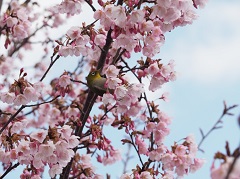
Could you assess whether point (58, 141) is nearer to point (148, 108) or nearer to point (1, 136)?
point (1, 136)

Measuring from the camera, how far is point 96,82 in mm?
3051

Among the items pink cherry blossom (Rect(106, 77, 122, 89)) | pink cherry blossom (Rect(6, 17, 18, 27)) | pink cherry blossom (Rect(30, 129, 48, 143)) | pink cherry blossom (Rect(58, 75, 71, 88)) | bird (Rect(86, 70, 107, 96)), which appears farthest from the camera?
pink cherry blossom (Rect(6, 17, 18, 27))

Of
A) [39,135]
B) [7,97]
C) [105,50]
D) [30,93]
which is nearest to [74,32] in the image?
[105,50]

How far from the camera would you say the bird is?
3025mm

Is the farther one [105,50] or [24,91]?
[105,50]

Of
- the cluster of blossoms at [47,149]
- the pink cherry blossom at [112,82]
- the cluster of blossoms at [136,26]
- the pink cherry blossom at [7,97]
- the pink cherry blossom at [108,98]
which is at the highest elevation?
the cluster of blossoms at [136,26]

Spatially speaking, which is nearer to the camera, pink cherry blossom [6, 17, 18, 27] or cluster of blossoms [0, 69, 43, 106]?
cluster of blossoms [0, 69, 43, 106]

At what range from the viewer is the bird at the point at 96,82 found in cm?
303

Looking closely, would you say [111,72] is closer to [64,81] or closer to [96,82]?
[96,82]

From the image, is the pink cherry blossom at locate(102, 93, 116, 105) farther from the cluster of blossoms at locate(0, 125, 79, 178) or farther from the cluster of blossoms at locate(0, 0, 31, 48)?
the cluster of blossoms at locate(0, 0, 31, 48)

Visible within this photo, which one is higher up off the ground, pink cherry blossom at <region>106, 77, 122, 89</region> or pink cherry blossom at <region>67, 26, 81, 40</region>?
pink cherry blossom at <region>67, 26, 81, 40</region>

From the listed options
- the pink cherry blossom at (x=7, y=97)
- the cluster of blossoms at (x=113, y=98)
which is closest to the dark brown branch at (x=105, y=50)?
the cluster of blossoms at (x=113, y=98)

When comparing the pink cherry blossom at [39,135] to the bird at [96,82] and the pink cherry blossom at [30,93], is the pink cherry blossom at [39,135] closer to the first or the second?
the pink cherry blossom at [30,93]

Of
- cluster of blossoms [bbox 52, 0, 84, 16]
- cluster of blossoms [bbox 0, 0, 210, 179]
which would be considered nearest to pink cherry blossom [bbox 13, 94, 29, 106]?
cluster of blossoms [bbox 0, 0, 210, 179]
